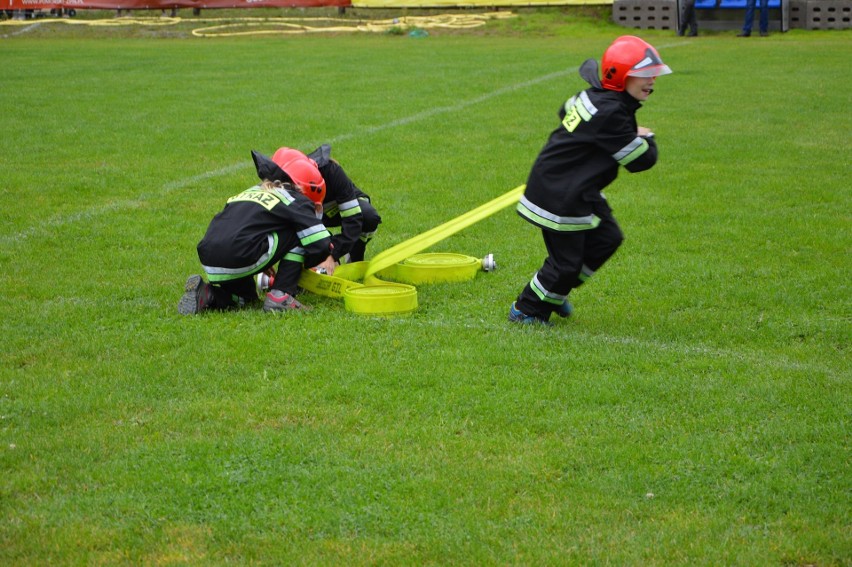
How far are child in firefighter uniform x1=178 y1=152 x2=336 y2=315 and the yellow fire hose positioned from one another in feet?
0.75

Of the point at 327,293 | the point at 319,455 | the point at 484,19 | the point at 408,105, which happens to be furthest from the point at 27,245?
the point at 484,19

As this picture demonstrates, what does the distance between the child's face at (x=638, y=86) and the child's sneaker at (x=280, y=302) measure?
2373 millimetres

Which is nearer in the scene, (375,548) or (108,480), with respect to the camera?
(375,548)

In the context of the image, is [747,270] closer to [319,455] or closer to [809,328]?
[809,328]

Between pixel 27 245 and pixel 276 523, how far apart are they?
5.07 meters

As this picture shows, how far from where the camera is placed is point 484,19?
1190 inches

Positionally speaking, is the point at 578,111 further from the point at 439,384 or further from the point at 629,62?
the point at 439,384

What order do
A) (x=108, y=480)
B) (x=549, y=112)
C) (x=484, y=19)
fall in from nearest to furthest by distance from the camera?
(x=108, y=480) < (x=549, y=112) < (x=484, y=19)

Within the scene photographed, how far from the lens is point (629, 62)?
5.76 m

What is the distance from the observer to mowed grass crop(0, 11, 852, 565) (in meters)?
3.85

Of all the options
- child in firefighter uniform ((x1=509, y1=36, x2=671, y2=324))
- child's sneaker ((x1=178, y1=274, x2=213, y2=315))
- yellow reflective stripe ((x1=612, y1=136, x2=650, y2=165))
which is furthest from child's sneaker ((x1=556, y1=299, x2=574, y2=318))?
child's sneaker ((x1=178, y1=274, x2=213, y2=315))

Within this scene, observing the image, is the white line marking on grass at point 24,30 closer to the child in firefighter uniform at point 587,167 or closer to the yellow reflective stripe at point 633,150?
the child in firefighter uniform at point 587,167

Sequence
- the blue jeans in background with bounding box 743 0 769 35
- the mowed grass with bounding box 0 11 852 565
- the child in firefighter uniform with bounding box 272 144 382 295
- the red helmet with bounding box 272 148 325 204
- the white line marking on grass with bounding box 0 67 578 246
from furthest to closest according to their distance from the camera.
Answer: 1. the blue jeans in background with bounding box 743 0 769 35
2. the white line marking on grass with bounding box 0 67 578 246
3. the child in firefighter uniform with bounding box 272 144 382 295
4. the red helmet with bounding box 272 148 325 204
5. the mowed grass with bounding box 0 11 852 565

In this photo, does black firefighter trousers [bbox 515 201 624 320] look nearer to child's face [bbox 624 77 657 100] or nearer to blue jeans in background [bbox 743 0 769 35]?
child's face [bbox 624 77 657 100]
